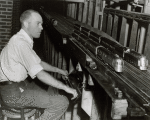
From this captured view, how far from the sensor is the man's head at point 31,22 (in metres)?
2.65

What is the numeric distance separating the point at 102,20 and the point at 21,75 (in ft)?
9.19

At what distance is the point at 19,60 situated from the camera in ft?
8.39

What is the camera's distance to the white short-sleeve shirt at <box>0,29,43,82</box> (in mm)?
2426

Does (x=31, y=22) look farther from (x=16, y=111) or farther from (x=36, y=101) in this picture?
(x=16, y=111)

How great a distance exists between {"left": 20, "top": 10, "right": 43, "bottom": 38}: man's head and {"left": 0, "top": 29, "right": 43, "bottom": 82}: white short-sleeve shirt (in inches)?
3.0

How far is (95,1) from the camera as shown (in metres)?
4.81

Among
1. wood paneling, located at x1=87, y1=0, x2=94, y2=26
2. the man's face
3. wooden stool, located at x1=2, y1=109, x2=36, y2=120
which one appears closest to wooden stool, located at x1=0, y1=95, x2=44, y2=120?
wooden stool, located at x1=2, y1=109, x2=36, y2=120

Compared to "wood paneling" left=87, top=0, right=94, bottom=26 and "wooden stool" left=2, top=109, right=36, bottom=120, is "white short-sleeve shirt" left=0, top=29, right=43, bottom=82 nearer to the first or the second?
"wooden stool" left=2, top=109, right=36, bottom=120

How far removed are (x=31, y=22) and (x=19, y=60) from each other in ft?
1.78

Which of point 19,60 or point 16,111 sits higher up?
point 19,60

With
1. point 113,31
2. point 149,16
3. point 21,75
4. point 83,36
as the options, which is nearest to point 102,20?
point 113,31

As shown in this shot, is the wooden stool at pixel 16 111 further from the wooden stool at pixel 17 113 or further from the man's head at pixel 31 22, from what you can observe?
the man's head at pixel 31 22

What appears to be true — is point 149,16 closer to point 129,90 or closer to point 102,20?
point 129,90

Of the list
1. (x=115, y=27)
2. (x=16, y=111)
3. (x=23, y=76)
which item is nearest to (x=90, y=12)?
(x=115, y=27)
